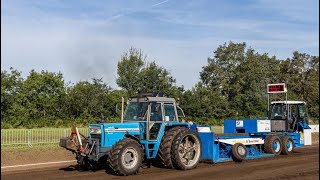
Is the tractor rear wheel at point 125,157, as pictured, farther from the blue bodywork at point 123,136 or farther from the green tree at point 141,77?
the green tree at point 141,77

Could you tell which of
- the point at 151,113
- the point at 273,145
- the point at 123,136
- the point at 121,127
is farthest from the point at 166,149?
the point at 273,145

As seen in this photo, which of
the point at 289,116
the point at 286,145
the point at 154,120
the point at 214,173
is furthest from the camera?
the point at 289,116

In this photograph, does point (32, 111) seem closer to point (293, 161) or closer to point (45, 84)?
point (45, 84)

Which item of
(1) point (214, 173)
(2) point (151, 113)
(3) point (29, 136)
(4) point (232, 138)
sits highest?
(2) point (151, 113)

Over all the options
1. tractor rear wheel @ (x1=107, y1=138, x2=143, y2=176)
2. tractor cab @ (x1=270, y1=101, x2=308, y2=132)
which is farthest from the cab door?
tractor cab @ (x1=270, y1=101, x2=308, y2=132)

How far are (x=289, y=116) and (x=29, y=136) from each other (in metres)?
12.6

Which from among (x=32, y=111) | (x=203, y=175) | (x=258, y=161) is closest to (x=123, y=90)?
(x=32, y=111)

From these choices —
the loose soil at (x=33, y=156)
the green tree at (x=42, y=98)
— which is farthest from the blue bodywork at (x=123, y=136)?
the green tree at (x=42, y=98)

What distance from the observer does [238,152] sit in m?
14.4

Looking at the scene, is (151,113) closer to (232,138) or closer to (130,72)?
(232,138)

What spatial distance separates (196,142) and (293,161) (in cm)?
382

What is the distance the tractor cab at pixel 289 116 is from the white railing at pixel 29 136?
11.1 m

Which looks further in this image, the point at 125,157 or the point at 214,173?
the point at 214,173

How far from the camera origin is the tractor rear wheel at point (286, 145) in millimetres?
16766
